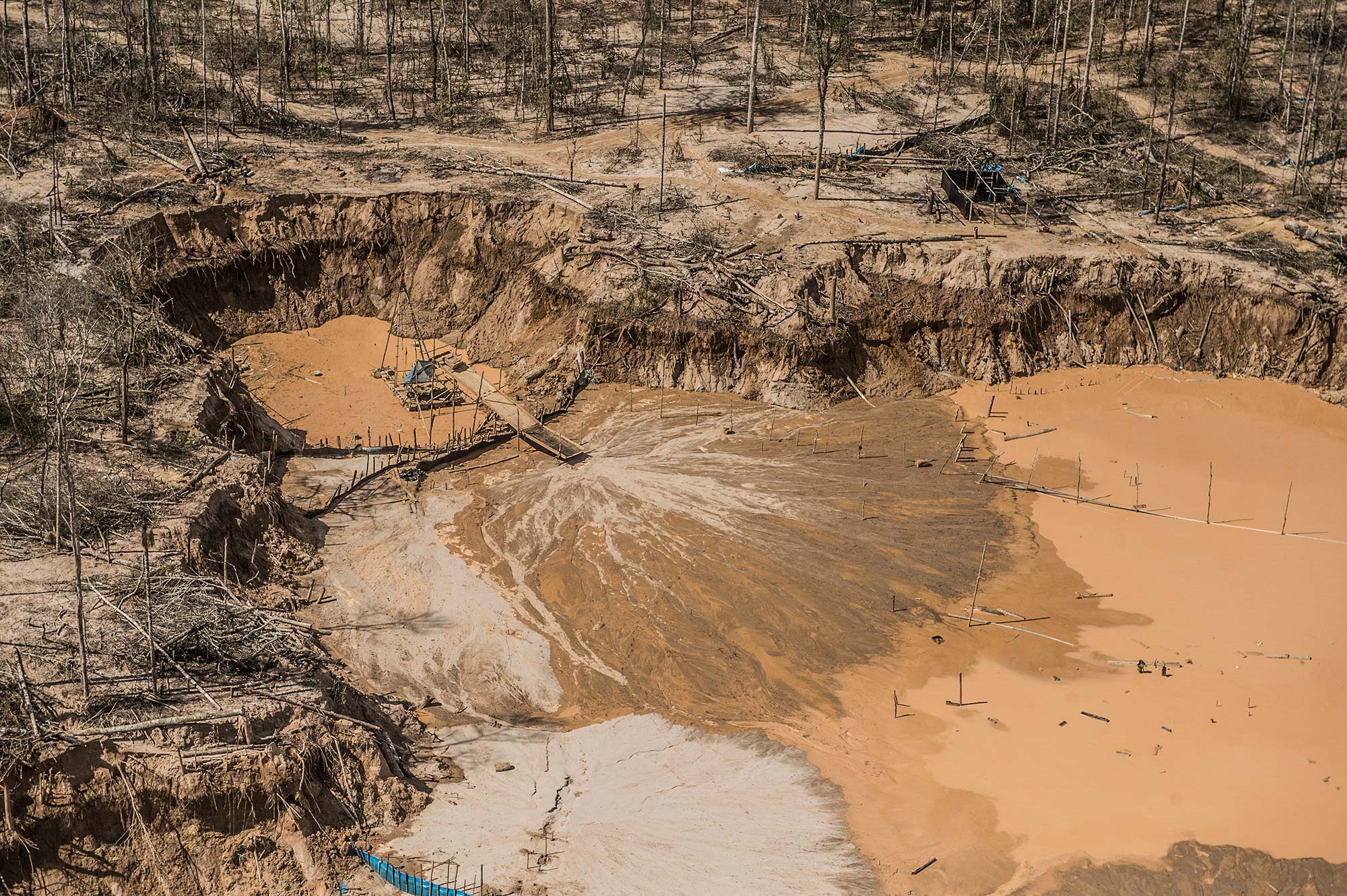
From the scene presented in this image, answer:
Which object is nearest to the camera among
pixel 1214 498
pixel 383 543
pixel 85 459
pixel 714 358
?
pixel 85 459

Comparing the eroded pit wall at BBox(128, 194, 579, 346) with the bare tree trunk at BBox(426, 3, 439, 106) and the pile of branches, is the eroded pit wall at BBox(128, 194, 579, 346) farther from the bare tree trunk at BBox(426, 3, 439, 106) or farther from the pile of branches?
the pile of branches

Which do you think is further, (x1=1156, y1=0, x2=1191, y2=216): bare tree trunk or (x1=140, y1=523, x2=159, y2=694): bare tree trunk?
(x1=1156, y1=0, x2=1191, y2=216): bare tree trunk

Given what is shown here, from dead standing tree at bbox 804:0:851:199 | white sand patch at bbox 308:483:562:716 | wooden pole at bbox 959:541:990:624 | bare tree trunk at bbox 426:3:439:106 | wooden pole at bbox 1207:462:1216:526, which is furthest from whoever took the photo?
bare tree trunk at bbox 426:3:439:106

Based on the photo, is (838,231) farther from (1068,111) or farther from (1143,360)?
(1068,111)

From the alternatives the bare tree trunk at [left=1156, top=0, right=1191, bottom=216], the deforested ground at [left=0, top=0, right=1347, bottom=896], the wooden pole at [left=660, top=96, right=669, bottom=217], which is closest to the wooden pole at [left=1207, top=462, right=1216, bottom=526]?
the deforested ground at [left=0, top=0, right=1347, bottom=896]

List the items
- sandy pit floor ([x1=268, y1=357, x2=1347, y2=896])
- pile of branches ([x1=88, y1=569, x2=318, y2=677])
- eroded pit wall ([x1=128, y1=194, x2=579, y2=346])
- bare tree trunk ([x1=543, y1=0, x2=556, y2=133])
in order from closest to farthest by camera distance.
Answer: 1. pile of branches ([x1=88, y1=569, x2=318, y2=677])
2. sandy pit floor ([x1=268, y1=357, x2=1347, y2=896])
3. eroded pit wall ([x1=128, y1=194, x2=579, y2=346])
4. bare tree trunk ([x1=543, y1=0, x2=556, y2=133])

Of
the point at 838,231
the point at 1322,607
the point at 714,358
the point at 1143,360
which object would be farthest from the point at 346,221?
the point at 1322,607

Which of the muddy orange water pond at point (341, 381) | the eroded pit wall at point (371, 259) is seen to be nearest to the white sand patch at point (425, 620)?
the muddy orange water pond at point (341, 381)

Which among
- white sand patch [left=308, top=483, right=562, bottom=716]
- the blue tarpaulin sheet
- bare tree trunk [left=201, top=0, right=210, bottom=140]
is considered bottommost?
the blue tarpaulin sheet
